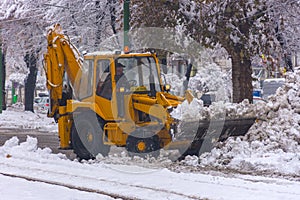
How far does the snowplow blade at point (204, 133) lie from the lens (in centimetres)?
1291

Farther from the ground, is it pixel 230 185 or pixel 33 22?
pixel 33 22

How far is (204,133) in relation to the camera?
525 inches

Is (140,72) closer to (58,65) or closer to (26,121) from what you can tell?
(58,65)

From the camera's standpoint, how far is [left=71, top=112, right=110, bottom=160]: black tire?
44.8 ft

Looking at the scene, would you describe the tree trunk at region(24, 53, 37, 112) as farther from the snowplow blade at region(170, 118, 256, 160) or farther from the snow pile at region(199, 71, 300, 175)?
the snow pile at region(199, 71, 300, 175)

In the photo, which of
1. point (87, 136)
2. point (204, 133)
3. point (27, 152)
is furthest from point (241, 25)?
point (27, 152)

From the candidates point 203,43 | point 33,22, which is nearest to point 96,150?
point 203,43

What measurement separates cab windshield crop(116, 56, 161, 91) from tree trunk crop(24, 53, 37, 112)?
20.1 metres

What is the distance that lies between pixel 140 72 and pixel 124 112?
1.03 m

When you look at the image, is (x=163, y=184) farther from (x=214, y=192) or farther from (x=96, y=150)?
(x=96, y=150)

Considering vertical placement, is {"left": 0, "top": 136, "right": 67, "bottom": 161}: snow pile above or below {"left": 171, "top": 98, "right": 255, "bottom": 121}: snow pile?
below

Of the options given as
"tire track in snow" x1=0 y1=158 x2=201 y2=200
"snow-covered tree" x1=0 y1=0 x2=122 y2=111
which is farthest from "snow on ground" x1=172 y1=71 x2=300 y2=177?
"snow-covered tree" x1=0 y1=0 x2=122 y2=111

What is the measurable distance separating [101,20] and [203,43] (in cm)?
809

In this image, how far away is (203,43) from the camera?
1988cm
